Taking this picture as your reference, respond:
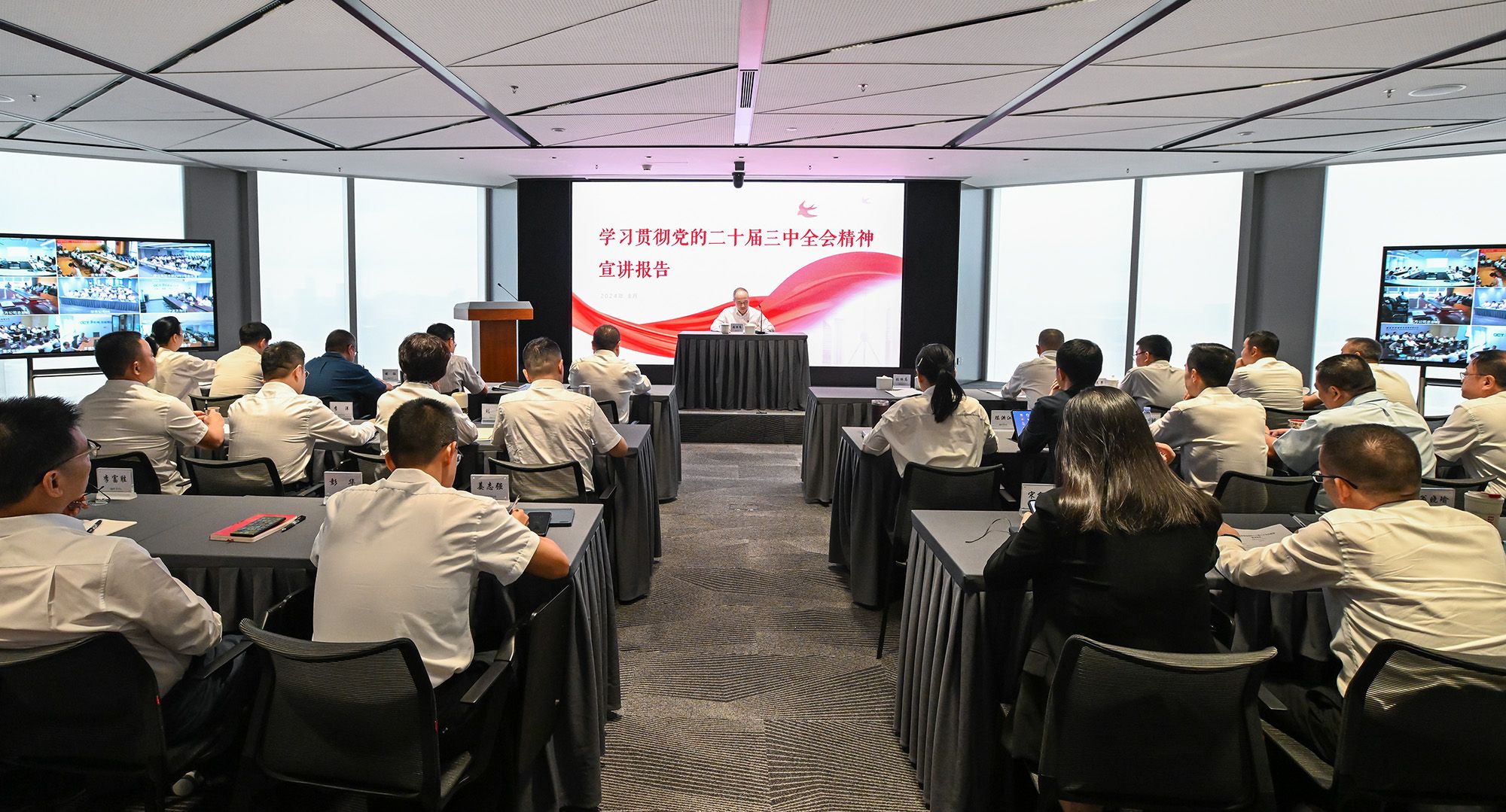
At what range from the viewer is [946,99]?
557 centimetres

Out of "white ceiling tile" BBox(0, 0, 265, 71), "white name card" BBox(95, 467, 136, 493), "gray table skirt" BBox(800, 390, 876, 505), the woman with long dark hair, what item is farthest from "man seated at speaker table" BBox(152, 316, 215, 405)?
the woman with long dark hair

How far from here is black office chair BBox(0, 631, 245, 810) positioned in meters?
1.60

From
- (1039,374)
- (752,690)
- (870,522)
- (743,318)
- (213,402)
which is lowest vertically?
(752,690)

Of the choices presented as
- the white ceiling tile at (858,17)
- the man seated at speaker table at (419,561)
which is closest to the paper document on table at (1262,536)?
the man seated at speaker table at (419,561)

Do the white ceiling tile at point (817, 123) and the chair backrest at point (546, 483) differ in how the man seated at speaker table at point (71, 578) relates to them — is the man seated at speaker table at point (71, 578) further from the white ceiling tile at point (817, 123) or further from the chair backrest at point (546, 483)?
the white ceiling tile at point (817, 123)

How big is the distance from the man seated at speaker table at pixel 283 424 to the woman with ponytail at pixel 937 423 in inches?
93.5

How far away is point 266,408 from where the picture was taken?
3689 millimetres

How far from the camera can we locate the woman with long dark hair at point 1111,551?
5.91 feet

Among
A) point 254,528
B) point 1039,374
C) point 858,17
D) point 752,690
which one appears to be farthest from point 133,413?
point 1039,374

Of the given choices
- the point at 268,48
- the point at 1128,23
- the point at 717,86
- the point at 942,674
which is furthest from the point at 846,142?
the point at 942,674

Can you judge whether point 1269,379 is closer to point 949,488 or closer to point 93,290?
point 949,488

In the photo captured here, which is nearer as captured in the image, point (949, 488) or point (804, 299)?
point (949, 488)

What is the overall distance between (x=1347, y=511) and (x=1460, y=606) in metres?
0.26

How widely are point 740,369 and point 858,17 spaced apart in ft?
15.4
